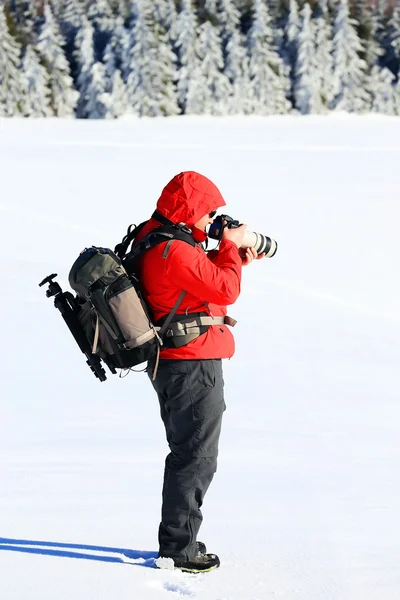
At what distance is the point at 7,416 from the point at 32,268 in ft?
18.0

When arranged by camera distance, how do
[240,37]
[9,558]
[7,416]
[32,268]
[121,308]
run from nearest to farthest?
[121,308], [9,558], [7,416], [32,268], [240,37]

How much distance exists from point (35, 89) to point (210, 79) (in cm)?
1155

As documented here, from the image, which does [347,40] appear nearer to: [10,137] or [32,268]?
[10,137]

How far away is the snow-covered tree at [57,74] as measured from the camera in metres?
65.2

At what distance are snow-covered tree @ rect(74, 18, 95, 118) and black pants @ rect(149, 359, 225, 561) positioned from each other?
63744 mm

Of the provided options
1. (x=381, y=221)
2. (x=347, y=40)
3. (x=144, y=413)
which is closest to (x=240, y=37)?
(x=347, y=40)

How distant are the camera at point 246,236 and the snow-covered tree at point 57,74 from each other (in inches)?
2492

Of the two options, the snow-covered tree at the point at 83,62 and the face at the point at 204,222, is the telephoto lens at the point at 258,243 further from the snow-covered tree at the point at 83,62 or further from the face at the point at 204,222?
the snow-covered tree at the point at 83,62

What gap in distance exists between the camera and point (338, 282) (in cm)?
1259

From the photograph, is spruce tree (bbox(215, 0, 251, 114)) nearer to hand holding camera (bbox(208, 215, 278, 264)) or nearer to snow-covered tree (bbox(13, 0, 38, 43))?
snow-covered tree (bbox(13, 0, 38, 43))

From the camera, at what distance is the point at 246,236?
3854 mm

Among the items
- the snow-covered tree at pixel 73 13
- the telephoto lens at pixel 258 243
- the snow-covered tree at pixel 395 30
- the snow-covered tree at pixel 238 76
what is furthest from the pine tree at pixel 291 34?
the telephoto lens at pixel 258 243

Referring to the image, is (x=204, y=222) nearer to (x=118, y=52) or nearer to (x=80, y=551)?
(x=80, y=551)

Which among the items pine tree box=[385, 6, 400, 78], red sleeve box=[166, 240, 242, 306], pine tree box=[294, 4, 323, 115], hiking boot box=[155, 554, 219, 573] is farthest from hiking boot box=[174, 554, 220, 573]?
pine tree box=[385, 6, 400, 78]
